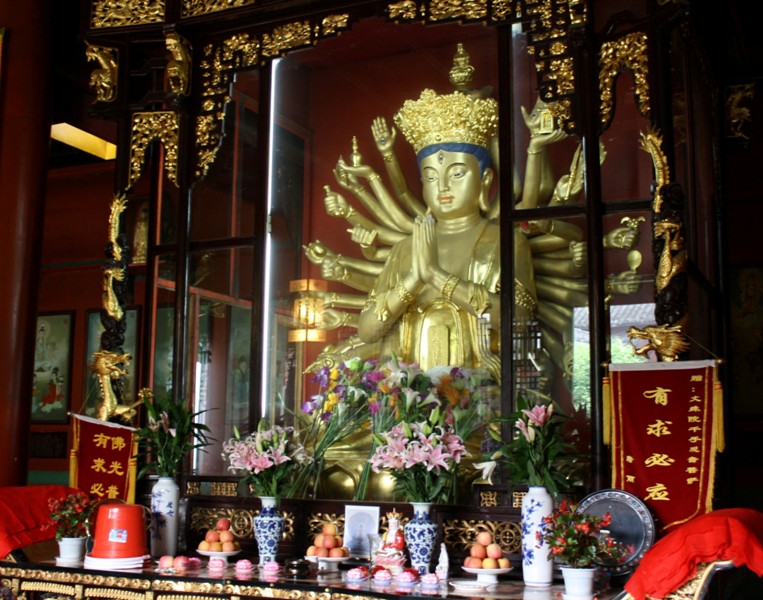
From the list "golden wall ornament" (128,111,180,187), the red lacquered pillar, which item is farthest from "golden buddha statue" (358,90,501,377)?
the red lacquered pillar

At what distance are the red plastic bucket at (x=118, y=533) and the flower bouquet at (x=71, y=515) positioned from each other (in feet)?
0.46

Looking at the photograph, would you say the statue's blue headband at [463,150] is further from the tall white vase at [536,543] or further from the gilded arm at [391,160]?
the tall white vase at [536,543]

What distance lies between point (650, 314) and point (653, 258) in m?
0.26

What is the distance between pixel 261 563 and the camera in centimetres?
391

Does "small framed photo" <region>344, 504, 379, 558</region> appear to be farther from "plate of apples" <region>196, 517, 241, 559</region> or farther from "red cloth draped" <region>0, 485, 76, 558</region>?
"red cloth draped" <region>0, 485, 76, 558</region>

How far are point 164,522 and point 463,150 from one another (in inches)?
88.7

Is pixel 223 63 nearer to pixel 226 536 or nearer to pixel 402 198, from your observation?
pixel 402 198

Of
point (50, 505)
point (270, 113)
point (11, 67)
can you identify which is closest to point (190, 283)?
point (270, 113)

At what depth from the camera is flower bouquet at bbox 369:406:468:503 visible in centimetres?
375

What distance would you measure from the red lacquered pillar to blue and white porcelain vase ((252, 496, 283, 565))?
1.73 meters

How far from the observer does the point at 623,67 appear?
13.3 feet

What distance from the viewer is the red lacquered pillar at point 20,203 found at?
5098mm

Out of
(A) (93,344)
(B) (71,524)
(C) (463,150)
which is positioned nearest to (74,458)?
(B) (71,524)

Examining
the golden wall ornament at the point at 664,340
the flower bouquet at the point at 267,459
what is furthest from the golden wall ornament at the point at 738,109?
the flower bouquet at the point at 267,459
